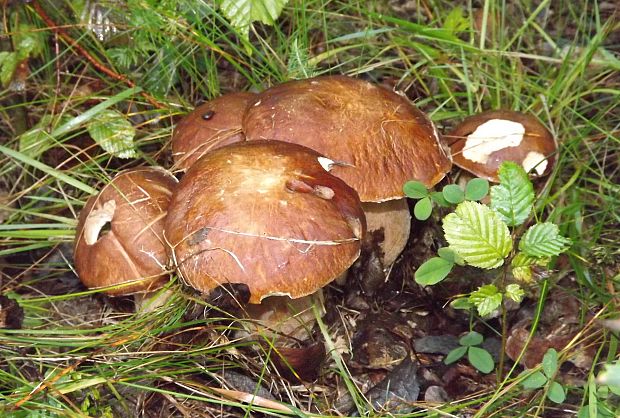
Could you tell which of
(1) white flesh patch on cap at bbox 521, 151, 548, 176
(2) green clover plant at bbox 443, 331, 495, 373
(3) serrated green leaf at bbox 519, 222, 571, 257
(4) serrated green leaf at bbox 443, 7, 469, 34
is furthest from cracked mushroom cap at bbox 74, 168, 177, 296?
(4) serrated green leaf at bbox 443, 7, 469, 34

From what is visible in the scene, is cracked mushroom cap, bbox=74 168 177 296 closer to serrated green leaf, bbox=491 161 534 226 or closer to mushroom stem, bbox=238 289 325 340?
mushroom stem, bbox=238 289 325 340

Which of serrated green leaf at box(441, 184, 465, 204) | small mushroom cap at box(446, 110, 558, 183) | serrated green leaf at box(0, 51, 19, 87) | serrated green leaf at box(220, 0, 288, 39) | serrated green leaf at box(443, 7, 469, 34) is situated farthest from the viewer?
serrated green leaf at box(443, 7, 469, 34)

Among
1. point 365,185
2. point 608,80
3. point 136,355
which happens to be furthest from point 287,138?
point 608,80

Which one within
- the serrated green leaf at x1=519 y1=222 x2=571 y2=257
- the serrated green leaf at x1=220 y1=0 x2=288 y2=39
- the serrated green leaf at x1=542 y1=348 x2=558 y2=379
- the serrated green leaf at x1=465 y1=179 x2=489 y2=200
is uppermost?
the serrated green leaf at x1=220 y1=0 x2=288 y2=39

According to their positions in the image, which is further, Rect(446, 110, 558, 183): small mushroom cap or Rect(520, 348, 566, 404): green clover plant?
Rect(446, 110, 558, 183): small mushroom cap

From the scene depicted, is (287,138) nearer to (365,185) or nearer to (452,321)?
(365,185)

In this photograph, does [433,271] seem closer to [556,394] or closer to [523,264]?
[523,264]

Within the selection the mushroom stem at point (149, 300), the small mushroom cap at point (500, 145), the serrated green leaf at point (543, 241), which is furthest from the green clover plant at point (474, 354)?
the mushroom stem at point (149, 300)
